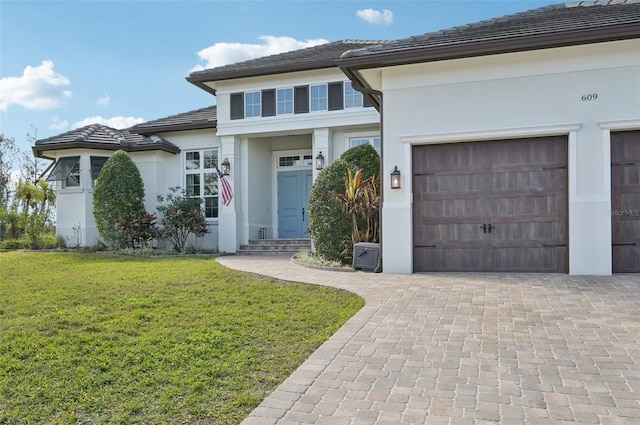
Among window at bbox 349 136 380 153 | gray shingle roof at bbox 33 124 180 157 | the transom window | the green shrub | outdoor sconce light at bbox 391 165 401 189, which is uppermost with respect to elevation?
gray shingle roof at bbox 33 124 180 157

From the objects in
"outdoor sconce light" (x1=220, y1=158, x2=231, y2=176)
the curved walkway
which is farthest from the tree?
the curved walkway

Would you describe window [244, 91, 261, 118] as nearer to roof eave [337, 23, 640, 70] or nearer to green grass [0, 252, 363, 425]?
roof eave [337, 23, 640, 70]

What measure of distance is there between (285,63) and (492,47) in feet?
23.9

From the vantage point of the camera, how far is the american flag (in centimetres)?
1435

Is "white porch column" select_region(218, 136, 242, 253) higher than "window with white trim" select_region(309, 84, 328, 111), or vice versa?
"window with white trim" select_region(309, 84, 328, 111)

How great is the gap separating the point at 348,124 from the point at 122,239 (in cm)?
751

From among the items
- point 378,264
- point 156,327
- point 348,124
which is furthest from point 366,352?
point 348,124

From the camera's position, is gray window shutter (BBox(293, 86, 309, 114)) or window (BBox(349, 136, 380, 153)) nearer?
window (BBox(349, 136, 380, 153))

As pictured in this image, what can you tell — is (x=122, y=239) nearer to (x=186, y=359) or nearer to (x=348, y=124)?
(x=348, y=124)

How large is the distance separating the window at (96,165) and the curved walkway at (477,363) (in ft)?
39.7

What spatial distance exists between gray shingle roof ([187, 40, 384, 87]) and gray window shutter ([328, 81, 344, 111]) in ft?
1.86

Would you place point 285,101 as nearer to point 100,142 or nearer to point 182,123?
point 182,123

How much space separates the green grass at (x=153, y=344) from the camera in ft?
11.3

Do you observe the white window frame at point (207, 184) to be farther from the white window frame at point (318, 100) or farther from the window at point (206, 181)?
the white window frame at point (318, 100)
